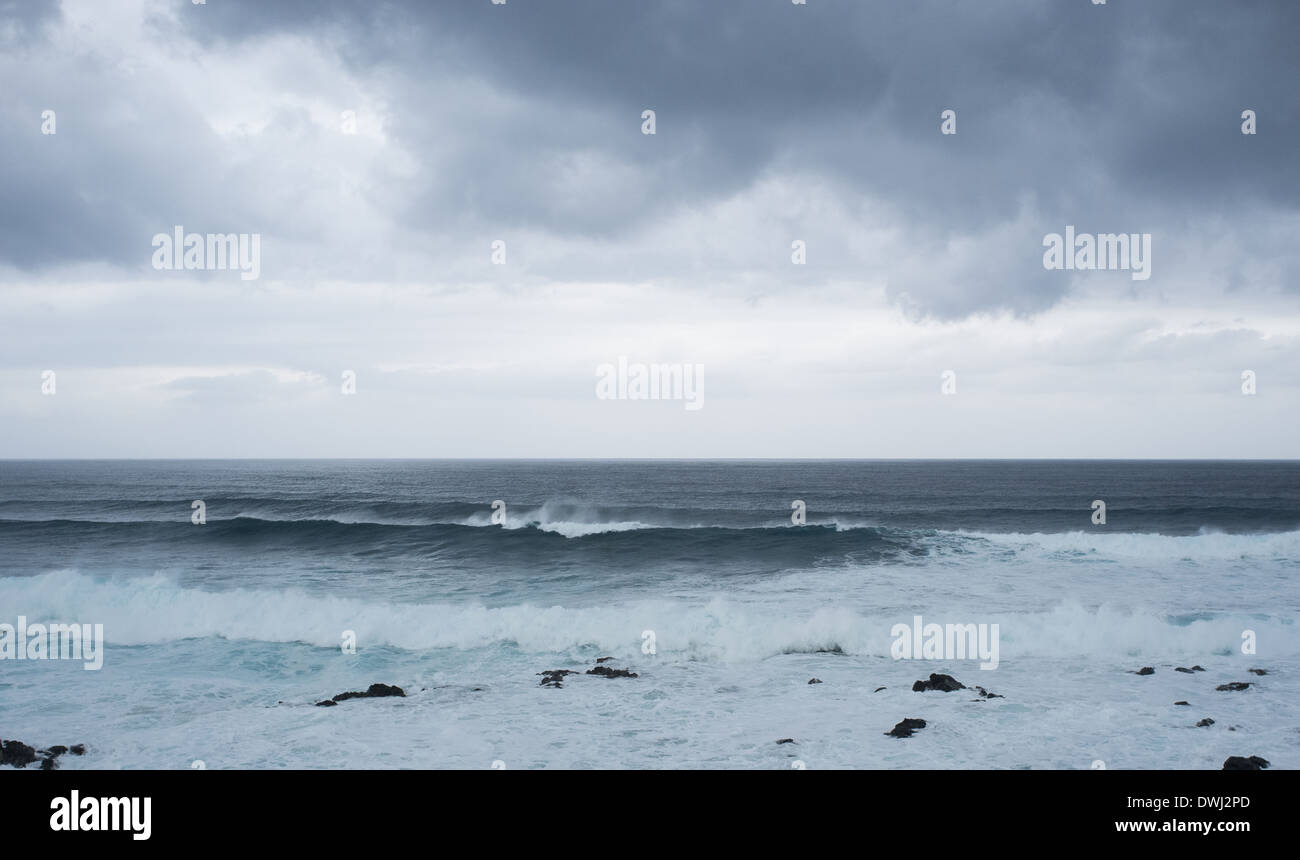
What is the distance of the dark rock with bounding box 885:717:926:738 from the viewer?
9.84 meters

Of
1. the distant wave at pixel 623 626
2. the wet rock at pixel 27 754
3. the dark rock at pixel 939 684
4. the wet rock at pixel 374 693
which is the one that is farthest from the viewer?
the distant wave at pixel 623 626

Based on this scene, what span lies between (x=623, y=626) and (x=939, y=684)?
7.43m

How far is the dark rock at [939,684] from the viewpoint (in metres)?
11.8

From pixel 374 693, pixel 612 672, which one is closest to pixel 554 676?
pixel 612 672

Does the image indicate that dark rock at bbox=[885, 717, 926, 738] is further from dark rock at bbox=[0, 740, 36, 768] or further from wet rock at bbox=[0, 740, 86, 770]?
dark rock at bbox=[0, 740, 36, 768]

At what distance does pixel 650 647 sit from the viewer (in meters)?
15.2

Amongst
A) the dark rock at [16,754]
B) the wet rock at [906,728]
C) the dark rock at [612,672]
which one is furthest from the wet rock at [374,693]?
the wet rock at [906,728]

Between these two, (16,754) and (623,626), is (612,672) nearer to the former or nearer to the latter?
(623,626)

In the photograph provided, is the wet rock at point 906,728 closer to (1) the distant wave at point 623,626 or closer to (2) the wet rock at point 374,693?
(1) the distant wave at point 623,626

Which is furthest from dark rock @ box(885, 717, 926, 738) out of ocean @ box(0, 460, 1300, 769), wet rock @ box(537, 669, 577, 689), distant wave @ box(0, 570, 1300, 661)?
wet rock @ box(537, 669, 577, 689)

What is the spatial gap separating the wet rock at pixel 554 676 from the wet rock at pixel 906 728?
604cm

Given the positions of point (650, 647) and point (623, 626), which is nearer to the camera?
point (650, 647)

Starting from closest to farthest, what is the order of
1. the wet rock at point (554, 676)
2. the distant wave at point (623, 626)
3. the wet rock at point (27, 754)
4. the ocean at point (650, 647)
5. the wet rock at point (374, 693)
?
1. the wet rock at point (27, 754)
2. the ocean at point (650, 647)
3. the wet rock at point (374, 693)
4. the wet rock at point (554, 676)
5. the distant wave at point (623, 626)
